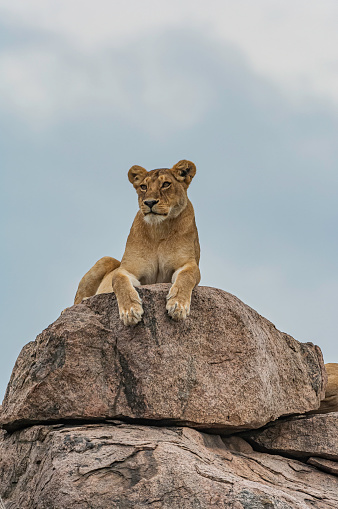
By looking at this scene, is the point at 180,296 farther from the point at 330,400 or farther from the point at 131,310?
the point at 330,400

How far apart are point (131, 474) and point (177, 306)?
176 centimetres

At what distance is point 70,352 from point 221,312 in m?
1.63

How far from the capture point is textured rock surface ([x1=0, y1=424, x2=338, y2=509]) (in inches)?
207

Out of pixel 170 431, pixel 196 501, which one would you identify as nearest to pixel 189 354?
pixel 170 431

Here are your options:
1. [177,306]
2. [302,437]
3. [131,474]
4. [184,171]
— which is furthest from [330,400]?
[131,474]

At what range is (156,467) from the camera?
5414mm

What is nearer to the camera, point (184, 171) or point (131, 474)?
point (131, 474)

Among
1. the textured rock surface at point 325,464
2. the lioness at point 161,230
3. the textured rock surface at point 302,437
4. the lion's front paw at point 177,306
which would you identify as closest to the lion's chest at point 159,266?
the lioness at point 161,230

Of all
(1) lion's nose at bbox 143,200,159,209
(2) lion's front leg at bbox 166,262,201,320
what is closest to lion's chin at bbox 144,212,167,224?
(1) lion's nose at bbox 143,200,159,209

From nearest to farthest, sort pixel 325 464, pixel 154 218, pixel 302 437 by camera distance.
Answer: pixel 325 464
pixel 302 437
pixel 154 218

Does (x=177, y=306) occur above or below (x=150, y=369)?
above

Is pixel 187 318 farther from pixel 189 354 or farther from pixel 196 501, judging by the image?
pixel 196 501

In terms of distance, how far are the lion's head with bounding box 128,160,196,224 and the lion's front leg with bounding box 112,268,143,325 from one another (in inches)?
40.1

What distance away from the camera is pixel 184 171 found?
8023 millimetres
